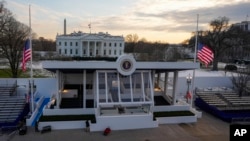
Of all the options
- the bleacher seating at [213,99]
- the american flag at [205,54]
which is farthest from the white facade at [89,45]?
the american flag at [205,54]

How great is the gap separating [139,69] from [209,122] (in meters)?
7.38

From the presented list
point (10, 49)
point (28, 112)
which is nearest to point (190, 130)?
point (28, 112)

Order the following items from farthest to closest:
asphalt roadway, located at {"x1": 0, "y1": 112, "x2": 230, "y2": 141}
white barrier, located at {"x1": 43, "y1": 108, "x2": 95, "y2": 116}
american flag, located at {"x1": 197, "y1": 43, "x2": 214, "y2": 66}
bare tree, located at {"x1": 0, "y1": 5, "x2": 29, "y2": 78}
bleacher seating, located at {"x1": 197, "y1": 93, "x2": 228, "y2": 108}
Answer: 1. bare tree, located at {"x1": 0, "y1": 5, "x2": 29, "y2": 78}
2. bleacher seating, located at {"x1": 197, "y1": 93, "x2": 228, "y2": 108}
3. american flag, located at {"x1": 197, "y1": 43, "x2": 214, "y2": 66}
4. white barrier, located at {"x1": 43, "y1": 108, "x2": 95, "y2": 116}
5. asphalt roadway, located at {"x1": 0, "y1": 112, "x2": 230, "y2": 141}

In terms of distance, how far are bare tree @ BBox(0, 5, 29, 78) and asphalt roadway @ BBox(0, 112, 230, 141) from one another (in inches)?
726

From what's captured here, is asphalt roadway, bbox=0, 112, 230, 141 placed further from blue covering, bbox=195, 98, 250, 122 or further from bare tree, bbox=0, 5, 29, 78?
bare tree, bbox=0, 5, 29, 78

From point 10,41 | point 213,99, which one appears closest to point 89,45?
point 10,41

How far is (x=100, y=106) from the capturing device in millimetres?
17469

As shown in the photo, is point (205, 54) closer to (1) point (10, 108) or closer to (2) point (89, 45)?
(1) point (10, 108)

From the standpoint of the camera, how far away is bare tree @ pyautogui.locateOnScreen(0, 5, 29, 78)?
3234 centimetres

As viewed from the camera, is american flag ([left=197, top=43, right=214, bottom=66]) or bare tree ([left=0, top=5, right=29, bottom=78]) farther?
bare tree ([left=0, top=5, right=29, bottom=78])

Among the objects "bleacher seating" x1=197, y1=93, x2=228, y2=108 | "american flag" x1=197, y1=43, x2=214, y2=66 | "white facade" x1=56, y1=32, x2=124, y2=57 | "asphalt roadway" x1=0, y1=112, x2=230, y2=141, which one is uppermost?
"white facade" x1=56, y1=32, x2=124, y2=57

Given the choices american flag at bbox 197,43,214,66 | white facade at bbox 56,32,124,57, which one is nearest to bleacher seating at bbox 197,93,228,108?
american flag at bbox 197,43,214,66

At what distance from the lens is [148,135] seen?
1611 centimetres

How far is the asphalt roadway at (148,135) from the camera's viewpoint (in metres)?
15.4
